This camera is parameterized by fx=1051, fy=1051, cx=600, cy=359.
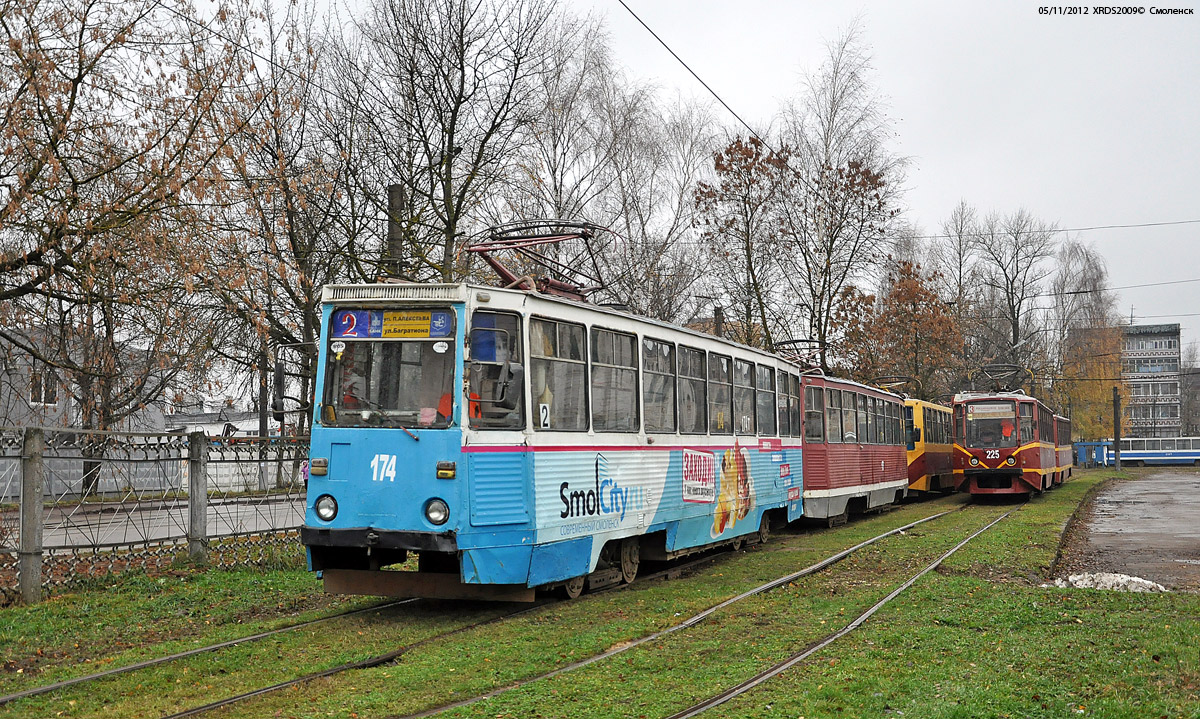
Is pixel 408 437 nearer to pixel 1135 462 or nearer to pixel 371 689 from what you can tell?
pixel 371 689

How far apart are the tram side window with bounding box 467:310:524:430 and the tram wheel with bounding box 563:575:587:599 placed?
2.21 meters

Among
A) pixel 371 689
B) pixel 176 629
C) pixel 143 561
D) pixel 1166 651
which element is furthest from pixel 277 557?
pixel 1166 651

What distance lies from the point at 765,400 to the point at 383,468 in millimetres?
8733

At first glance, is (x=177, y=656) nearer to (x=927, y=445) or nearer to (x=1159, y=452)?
(x=927, y=445)

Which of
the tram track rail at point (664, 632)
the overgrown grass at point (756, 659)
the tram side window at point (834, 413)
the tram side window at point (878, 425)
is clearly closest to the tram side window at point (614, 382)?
the overgrown grass at point (756, 659)

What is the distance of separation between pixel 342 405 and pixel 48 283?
194 inches

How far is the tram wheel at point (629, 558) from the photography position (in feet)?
40.0

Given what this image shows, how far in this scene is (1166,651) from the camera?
26.1 ft

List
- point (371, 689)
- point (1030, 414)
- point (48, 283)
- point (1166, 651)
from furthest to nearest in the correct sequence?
point (1030, 414), point (48, 283), point (1166, 651), point (371, 689)

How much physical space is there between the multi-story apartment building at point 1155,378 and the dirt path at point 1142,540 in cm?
8599

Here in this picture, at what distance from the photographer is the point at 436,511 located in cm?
923

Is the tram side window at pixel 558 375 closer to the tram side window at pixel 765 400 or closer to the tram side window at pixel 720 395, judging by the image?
the tram side window at pixel 720 395

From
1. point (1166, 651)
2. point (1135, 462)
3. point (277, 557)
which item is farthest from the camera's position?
point (1135, 462)

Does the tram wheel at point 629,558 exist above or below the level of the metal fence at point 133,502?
below
